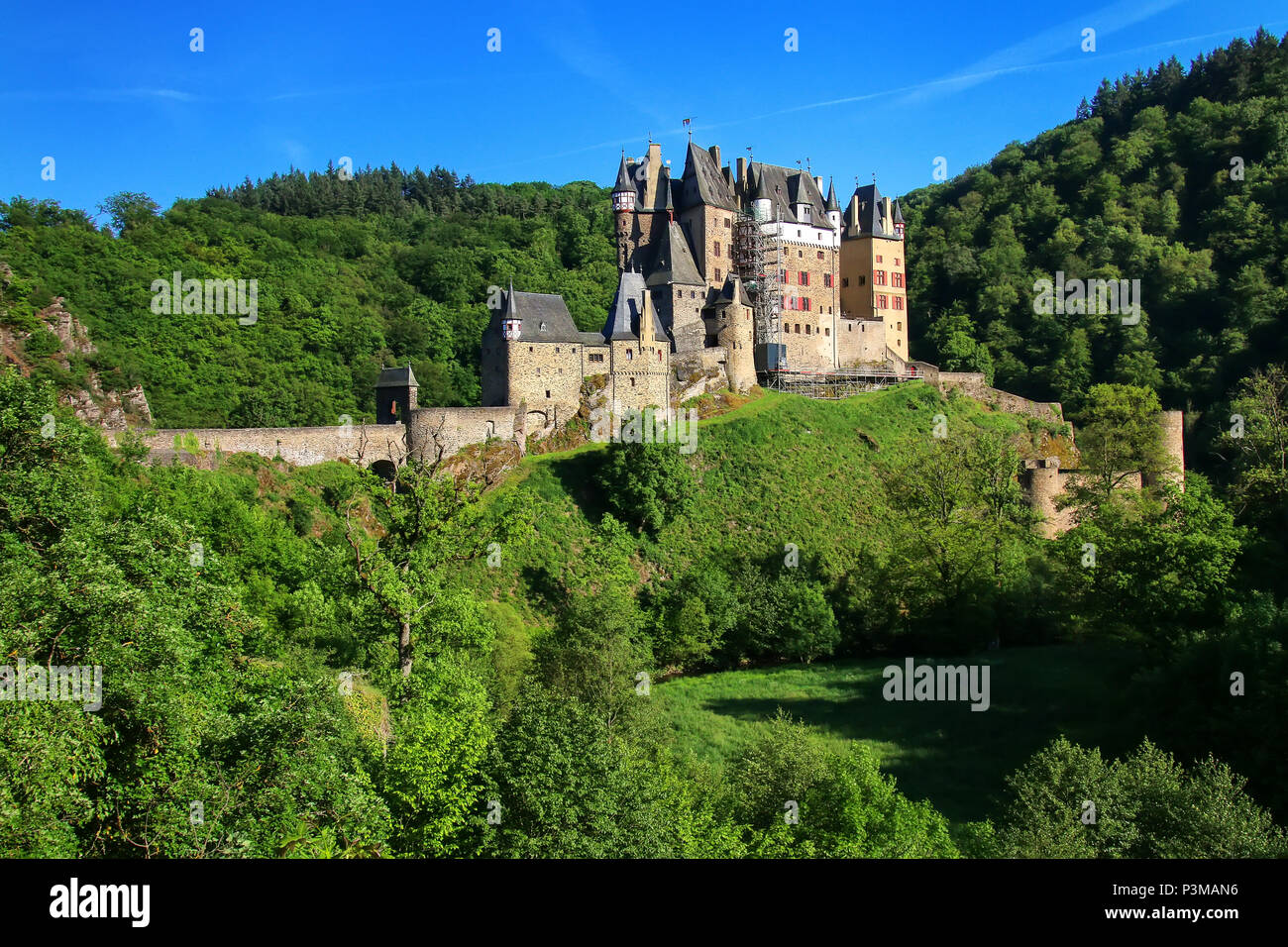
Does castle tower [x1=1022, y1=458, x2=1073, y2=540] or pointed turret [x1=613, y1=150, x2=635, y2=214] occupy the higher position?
pointed turret [x1=613, y1=150, x2=635, y2=214]

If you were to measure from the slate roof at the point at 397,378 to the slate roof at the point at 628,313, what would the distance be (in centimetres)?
895

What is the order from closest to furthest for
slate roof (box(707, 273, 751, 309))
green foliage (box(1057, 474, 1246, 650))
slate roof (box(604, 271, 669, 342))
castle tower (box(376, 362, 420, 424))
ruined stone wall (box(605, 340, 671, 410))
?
1. green foliage (box(1057, 474, 1246, 650))
2. castle tower (box(376, 362, 420, 424))
3. ruined stone wall (box(605, 340, 671, 410))
4. slate roof (box(604, 271, 669, 342))
5. slate roof (box(707, 273, 751, 309))

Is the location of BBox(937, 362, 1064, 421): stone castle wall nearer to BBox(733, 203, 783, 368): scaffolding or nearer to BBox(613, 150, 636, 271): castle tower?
BBox(733, 203, 783, 368): scaffolding

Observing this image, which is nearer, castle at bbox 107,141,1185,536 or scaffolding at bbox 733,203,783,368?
castle at bbox 107,141,1185,536

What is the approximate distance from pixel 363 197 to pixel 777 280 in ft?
159

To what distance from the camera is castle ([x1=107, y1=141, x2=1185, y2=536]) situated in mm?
39562

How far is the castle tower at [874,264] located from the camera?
6066 centimetres

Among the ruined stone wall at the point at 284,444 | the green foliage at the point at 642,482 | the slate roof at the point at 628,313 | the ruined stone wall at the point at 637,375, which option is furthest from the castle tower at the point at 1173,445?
the ruined stone wall at the point at 284,444

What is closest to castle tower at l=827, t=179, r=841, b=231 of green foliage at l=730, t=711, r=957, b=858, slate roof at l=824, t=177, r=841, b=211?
slate roof at l=824, t=177, r=841, b=211

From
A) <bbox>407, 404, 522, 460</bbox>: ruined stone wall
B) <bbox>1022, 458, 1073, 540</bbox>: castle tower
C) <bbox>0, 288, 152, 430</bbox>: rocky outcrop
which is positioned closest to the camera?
<bbox>407, 404, 522, 460</bbox>: ruined stone wall

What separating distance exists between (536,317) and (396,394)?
22.2ft

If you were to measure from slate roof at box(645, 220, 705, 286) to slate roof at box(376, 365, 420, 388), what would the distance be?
15.0 metres

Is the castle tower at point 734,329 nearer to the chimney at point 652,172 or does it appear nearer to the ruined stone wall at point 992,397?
the chimney at point 652,172

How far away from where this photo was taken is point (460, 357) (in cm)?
6706
